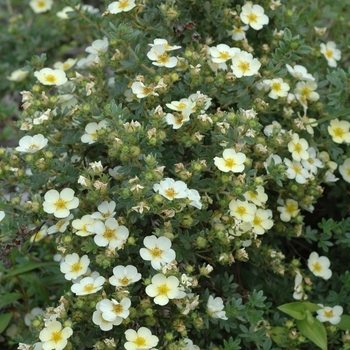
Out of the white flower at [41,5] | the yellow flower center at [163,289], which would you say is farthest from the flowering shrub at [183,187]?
the white flower at [41,5]

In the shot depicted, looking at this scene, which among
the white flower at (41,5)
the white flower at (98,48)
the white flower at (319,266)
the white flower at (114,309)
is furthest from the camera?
the white flower at (41,5)

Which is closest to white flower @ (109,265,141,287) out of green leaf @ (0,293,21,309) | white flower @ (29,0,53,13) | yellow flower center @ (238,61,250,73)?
green leaf @ (0,293,21,309)

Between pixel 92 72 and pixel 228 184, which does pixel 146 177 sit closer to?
pixel 228 184

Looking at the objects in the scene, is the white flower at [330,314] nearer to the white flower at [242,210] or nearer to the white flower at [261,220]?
the white flower at [261,220]

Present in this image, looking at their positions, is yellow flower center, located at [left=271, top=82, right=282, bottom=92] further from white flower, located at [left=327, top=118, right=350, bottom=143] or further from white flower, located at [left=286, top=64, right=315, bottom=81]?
white flower, located at [left=327, top=118, right=350, bottom=143]

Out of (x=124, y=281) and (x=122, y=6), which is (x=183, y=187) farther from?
(x=122, y=6)
